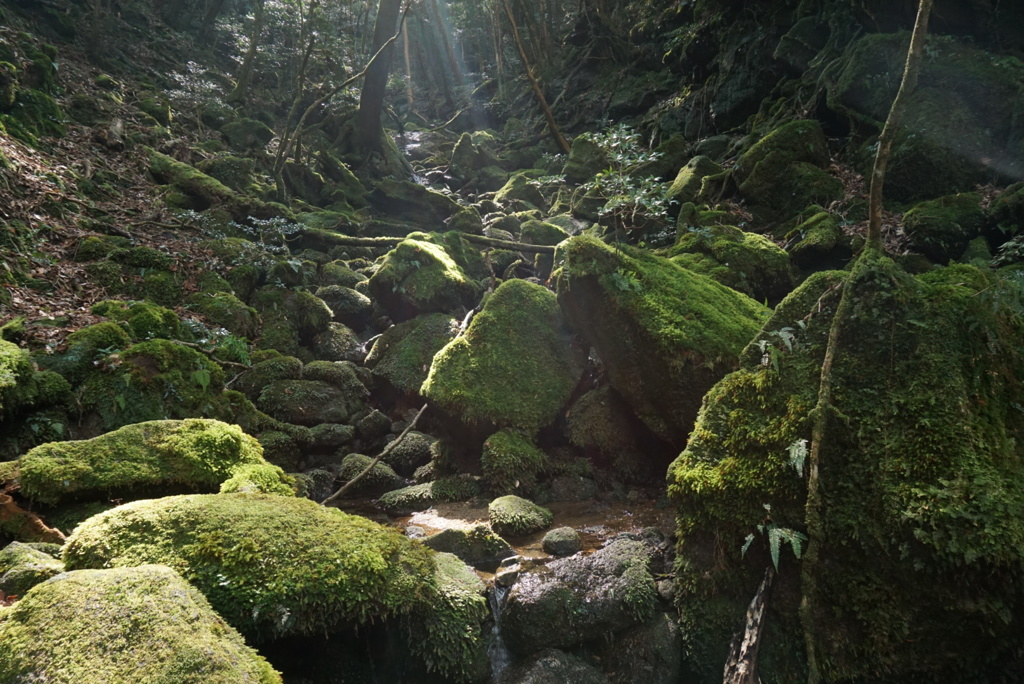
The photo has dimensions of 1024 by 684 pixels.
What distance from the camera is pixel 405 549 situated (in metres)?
3.77

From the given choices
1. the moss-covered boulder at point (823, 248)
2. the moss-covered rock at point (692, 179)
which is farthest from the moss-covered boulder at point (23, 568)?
the moss-covered rock at point (692, 179)

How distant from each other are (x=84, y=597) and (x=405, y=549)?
178cm

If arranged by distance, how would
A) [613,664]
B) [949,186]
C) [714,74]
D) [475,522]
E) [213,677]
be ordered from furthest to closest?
[714,74]
[949,186]
[475,522]
[613,664]
[213,677]

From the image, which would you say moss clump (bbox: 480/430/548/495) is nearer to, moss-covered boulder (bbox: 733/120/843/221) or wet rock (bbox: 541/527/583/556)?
wet rock (bbox: 541/527/583/556)

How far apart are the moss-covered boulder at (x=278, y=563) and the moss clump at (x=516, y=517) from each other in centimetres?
196

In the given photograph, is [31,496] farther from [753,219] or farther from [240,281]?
[753,219]

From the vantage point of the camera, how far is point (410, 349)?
31.1 feet

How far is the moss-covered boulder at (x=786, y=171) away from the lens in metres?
10.9

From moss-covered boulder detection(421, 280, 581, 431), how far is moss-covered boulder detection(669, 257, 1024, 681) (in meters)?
3.33

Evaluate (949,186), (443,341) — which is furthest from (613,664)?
(949,186)

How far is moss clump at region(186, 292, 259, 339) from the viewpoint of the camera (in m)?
8.89

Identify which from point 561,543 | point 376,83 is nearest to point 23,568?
point 561,543

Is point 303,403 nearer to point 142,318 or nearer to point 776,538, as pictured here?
point 142,318

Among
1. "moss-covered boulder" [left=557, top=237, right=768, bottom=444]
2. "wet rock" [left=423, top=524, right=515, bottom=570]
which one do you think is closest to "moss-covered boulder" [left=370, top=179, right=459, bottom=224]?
"moss-covered boulder" [left=557, top=237, right=768, bottom=444]
